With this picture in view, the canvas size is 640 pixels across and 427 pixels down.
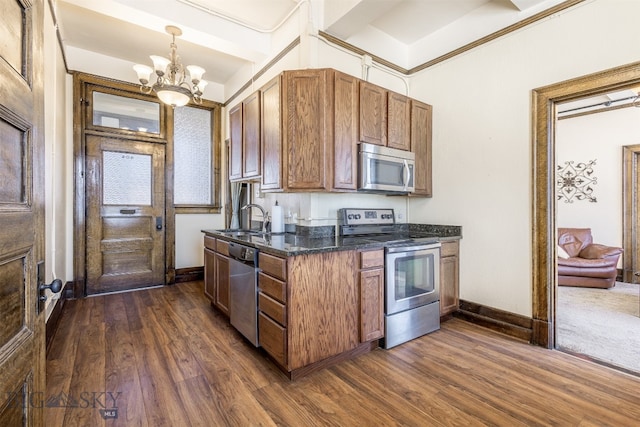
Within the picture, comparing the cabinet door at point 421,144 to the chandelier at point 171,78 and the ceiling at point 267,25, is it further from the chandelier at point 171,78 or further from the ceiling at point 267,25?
the chandelier at point 171,78

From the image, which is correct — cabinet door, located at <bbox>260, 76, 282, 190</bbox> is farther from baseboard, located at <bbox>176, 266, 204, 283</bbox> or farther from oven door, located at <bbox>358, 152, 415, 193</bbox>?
baseboard, located at <bbox>176, 266, 204, 283</bbox>

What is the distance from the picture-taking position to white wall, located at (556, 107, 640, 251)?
476 cm

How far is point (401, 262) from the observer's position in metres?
2.55

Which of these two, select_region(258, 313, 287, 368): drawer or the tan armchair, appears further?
the tan armchair

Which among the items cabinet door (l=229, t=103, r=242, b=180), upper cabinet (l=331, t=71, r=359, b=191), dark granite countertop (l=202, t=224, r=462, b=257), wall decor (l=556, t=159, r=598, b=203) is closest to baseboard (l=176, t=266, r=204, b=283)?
dark granite countertop (l=202, t=224, r=462, b=257)

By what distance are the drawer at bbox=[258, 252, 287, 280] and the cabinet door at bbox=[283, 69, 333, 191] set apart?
646 millimetres

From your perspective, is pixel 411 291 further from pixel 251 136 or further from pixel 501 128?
pixel 251 136

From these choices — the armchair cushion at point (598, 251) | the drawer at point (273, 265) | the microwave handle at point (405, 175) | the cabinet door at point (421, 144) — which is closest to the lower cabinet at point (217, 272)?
the drawer at point (273, 265)

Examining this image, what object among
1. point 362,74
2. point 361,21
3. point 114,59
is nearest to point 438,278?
point 362,74

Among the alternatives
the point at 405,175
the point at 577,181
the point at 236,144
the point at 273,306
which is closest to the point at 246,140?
the point at 236,144

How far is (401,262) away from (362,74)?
6.83ft

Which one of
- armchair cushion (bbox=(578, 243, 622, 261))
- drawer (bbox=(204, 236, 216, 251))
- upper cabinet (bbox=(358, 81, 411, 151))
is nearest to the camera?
upper cabinet (bbox=(358, 81, 411, 151))

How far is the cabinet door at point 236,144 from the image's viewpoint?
3.22 metres

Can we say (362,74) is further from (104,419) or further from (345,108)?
(104,419)
